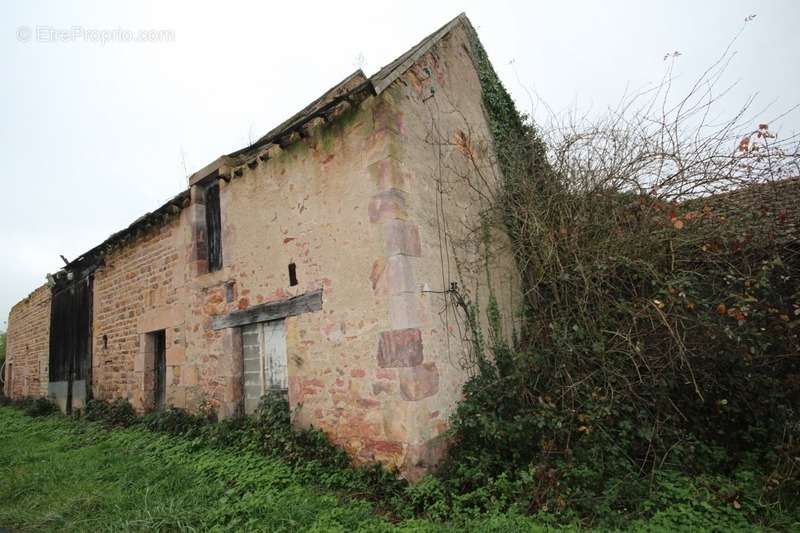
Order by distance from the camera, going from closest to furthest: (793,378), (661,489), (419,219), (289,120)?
(661,489), (793,378), (419,219), (289,120)

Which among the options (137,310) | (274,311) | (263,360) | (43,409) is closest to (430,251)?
(274,311)

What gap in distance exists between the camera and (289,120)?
6.86 meters

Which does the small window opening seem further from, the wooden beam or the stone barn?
the wooden beam

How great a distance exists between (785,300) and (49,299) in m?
16.1

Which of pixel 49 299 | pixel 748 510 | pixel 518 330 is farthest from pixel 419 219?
pixel 49 299

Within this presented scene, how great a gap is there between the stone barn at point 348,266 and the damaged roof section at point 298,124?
3cm

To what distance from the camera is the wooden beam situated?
16.6 ft

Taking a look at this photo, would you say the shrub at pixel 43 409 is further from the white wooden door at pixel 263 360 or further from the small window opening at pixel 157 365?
the white wooden door at pixel 263 360

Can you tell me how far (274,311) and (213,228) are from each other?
7.64ft

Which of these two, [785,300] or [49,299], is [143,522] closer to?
[785,300]

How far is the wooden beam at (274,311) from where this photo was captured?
5.05 metres

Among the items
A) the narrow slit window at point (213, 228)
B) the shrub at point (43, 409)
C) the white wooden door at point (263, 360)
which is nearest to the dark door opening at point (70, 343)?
the shrub at point (43, 409)

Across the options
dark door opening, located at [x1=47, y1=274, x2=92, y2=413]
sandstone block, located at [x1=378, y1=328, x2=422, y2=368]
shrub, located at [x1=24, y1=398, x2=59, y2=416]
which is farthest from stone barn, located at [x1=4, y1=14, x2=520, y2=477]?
shrub, located at [x1=24, y1=398, x2=59, y2=416]

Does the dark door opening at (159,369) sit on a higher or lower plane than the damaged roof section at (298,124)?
lower
